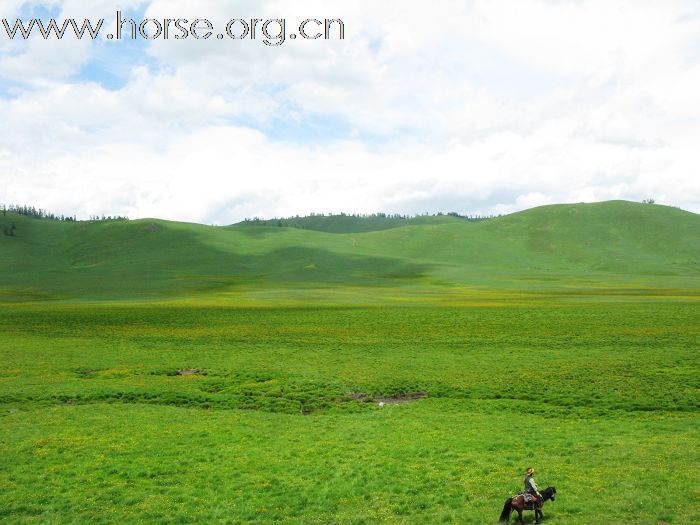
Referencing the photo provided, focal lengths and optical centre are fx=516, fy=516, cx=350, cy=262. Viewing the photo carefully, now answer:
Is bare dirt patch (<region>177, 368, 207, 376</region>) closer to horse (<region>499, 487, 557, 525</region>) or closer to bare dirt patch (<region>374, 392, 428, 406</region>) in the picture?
bare dirt patch (<region>374, 392, 428, 406</region>)

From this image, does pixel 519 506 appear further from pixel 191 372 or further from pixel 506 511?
pixel 191 372

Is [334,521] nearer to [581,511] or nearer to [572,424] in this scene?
[581,511]

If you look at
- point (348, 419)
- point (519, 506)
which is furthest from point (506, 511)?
point (348, 419)

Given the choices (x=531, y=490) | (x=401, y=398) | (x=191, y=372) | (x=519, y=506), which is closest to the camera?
(x=519, y=506)

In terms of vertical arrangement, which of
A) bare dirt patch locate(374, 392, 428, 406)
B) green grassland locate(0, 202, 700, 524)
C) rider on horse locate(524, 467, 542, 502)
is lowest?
bare dirt patch locate(374, 392, 428, 406)

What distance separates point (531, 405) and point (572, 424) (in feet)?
13.6

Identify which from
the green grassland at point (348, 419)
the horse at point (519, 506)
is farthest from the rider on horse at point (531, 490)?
the green grassland at point (348, 419)

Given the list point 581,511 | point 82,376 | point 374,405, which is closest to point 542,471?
point 581,511

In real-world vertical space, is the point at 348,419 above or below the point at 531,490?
below

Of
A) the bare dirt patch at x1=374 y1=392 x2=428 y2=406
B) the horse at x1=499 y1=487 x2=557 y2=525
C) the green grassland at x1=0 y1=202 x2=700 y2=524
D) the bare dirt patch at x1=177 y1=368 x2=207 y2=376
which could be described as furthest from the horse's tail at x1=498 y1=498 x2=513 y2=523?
the bare dirt patch at x1=177 y1=368 x2=207 y2=376

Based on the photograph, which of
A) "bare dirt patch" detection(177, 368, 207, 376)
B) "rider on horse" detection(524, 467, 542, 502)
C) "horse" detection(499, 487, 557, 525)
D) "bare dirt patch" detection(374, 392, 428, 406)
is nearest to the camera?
"horse" detection(499, 487, 557, 525)

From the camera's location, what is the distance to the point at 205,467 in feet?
74.8

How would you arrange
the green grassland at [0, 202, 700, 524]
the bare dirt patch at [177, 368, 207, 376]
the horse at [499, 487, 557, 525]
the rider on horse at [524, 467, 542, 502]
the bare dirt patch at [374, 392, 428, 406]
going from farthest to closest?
the bare dirt patch at [177, 368, 207, 376]
the bare dirt patch at [374, 392, 428, 406]
the green grassland at [0, 202, 700, 524]
the rider on horse at [524, 467, 542, 502]
the horse at [499, 487, 557, 525]

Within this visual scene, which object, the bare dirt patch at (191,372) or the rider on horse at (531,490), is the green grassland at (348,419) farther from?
the rider on horse at (531,490)
